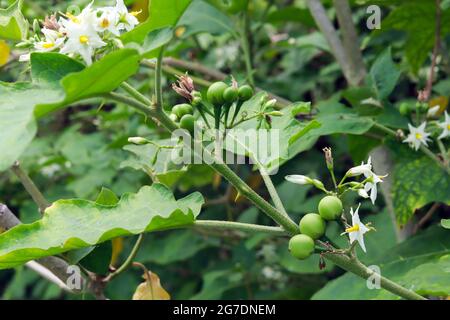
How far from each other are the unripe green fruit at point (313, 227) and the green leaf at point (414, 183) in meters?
0.56

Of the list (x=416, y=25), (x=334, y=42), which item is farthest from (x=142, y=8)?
(x=416, y=25)

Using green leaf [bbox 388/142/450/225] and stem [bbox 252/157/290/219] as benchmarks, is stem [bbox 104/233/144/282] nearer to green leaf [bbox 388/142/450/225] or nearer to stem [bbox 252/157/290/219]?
stem [bbox 252/157/290/219]

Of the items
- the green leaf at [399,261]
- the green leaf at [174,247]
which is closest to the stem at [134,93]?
the green leaf at [399,261]

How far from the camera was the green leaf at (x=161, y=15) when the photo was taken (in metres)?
0.92

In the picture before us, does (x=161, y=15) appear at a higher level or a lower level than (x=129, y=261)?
higher

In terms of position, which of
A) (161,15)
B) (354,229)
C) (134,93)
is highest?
(161,15)

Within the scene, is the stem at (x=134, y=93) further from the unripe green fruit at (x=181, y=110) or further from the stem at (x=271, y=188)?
the stem at (x=271, y=188)

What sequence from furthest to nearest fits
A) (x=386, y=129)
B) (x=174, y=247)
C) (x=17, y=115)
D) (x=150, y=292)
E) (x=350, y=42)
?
(x=174, y=247) < (x=350, y=42) < (x=386, y=129) < (x=150, y=292) < (x=17, y=115)

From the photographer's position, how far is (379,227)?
6.45 ft

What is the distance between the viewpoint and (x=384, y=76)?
1.63 m

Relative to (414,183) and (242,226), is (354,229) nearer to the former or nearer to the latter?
(242,226)

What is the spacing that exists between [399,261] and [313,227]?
548 mm

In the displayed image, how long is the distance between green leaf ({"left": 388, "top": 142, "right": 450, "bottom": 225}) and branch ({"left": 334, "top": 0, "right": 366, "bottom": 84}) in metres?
0.36

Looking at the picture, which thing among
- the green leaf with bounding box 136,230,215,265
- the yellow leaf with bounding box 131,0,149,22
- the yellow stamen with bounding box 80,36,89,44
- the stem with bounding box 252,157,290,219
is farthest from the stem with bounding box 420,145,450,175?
the yellow leaf with bounding box 131,0,149,22
